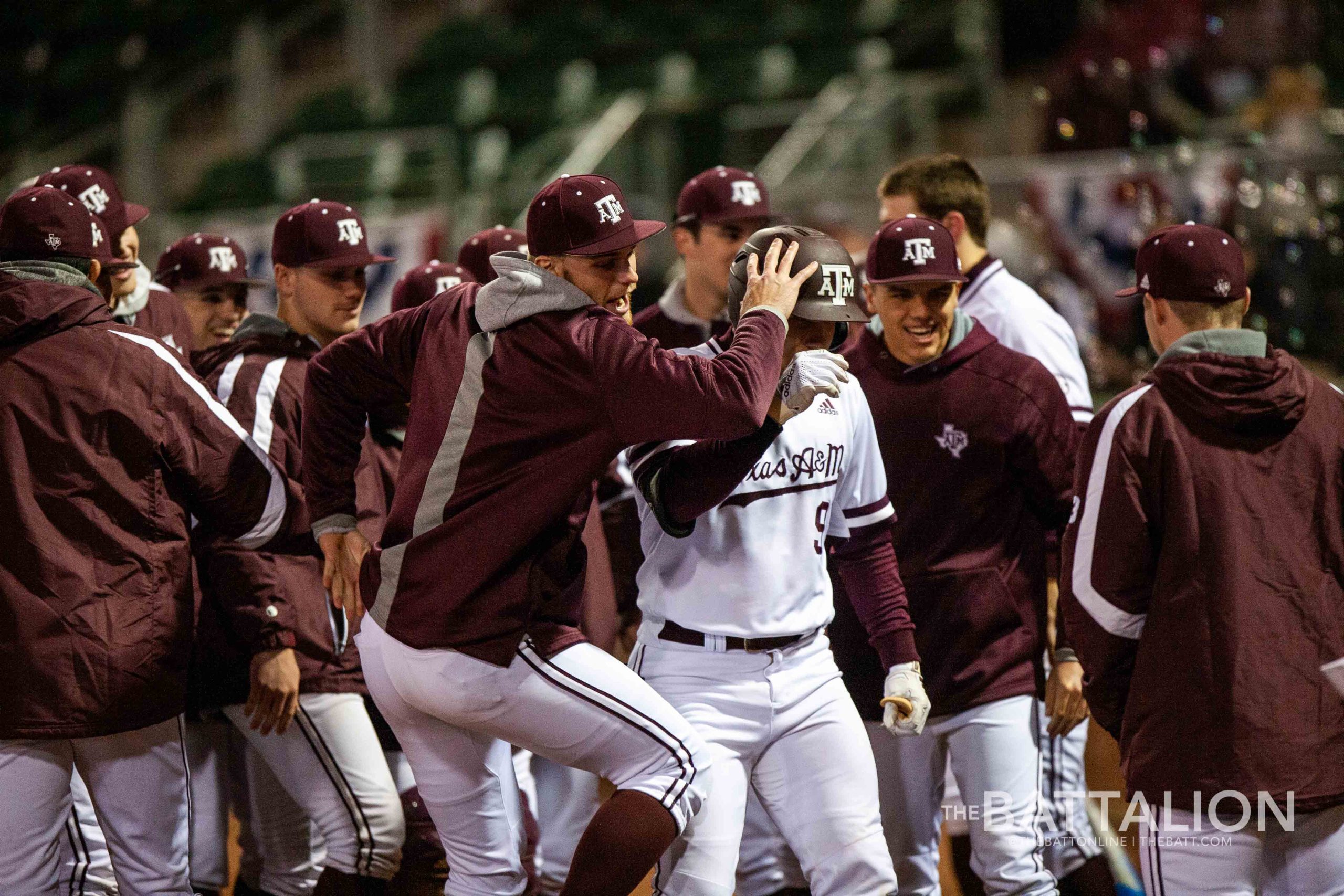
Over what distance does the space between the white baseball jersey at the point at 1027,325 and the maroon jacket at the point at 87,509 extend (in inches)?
88.0

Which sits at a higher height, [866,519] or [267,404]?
[267,404]

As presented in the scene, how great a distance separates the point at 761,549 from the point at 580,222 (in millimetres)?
811

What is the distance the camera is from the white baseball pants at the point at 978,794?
3.75 metres

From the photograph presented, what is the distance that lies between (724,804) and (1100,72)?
7.31 meters

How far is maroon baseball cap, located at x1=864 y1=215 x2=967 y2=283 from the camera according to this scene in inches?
152

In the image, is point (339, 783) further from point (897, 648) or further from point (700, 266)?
point (700, 266)

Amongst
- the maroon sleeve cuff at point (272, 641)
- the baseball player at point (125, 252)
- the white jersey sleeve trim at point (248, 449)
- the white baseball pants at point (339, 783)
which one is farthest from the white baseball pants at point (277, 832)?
the baseball player at point (125, 252)

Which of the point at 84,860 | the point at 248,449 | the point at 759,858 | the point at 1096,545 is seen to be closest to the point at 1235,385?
the point at 1096,545

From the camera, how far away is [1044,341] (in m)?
4.36

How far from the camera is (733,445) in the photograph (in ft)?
10.1

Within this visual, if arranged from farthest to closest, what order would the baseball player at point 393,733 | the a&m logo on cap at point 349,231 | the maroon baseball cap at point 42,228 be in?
1. the a&m logo on cap at point 349,231
2. the baseball player at point 393,733
3. the maroon baseball cap at point 42,228

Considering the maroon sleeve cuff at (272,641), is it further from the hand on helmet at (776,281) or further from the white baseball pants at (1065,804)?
the white baseball pants at (1065,804)

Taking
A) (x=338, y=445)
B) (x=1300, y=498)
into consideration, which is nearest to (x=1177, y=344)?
(x=1300, y=498)

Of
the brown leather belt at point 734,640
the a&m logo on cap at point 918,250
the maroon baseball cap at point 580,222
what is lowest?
the brown leather belt at point 734,640
